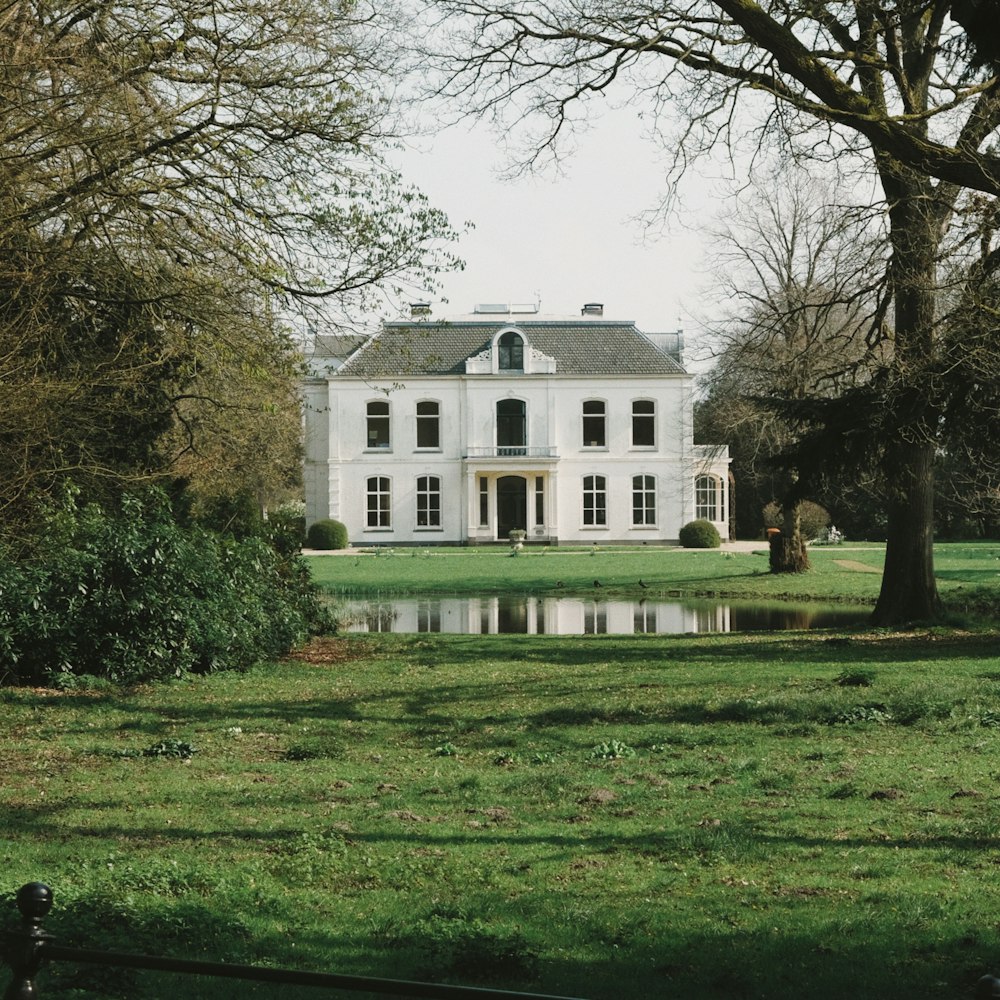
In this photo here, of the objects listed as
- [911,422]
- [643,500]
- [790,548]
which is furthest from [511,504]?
[911,422]

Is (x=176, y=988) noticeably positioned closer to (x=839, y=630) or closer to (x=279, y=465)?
(x=839, y=630)

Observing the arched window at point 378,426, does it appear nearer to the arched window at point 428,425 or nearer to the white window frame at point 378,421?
the white window frame at point 378,421

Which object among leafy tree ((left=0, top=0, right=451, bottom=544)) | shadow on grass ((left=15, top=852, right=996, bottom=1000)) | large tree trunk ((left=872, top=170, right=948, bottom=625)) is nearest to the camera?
shadow on grass ((left=15, top=852, right=996, bottom=1000))

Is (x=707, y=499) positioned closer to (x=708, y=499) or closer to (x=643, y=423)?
(x=708, y=499)

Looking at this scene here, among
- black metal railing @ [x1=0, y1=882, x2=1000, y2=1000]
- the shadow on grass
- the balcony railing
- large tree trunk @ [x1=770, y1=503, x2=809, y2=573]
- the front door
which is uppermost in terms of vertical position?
the balcony railing

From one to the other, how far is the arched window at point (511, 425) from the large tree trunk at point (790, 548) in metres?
18.7

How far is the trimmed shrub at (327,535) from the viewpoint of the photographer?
46125mm

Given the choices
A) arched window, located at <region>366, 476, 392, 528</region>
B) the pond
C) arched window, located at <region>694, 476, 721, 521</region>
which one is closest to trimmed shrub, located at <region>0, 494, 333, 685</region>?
the pond

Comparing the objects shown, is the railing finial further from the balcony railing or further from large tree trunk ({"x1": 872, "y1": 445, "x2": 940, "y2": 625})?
the balcony railing

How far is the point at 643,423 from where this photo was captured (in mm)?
48938

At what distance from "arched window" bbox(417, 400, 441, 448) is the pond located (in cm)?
2217

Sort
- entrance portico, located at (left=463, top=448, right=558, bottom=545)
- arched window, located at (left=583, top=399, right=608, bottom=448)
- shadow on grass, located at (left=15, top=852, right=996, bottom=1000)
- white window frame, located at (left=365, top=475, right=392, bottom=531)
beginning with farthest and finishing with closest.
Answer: arched window, located at (left=583, top=399, right=608, bottom=448) → white window frame, located at (left=365, top=475, right=392, bottom=531) → entrance portico, located at (left=463, top=448, right=558, bottom=545) → shadow on grass, located at (left=15, top=852, right=996, bottom=1000)

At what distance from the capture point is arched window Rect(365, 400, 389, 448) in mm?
48438

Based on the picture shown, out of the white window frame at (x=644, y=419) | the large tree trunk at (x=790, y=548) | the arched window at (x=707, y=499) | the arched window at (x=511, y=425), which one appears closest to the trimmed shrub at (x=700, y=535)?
the arched window at (x=707, y=499)
